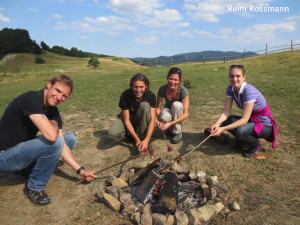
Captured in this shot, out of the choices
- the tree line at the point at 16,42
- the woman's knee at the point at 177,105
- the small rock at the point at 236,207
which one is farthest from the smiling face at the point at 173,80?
the tree line at the point at 16,42

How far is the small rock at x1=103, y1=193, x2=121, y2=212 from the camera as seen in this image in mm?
2402

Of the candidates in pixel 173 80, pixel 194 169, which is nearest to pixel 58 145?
pixel 194 169

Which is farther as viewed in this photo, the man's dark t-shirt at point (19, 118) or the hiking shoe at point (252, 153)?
the hiking shoe at point (252, 153)

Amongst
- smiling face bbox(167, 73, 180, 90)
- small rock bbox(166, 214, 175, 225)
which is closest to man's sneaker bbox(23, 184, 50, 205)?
small rock bbox(166, 214, 175, 225)

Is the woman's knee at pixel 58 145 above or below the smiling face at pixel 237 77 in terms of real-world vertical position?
below

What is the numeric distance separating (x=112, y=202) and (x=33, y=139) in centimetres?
122

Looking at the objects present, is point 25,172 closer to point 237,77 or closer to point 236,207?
point 236,207

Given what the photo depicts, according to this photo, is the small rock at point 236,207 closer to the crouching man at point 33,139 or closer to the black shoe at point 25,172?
the crouching man at point 33,139

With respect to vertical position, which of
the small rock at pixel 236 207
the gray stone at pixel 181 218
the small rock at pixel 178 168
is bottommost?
the small rock at pixel 236 207

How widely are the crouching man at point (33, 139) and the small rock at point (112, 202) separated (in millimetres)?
760

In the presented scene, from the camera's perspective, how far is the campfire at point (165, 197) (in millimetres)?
2156

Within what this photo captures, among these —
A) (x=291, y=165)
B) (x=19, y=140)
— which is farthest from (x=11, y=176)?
(x=291, y=165)

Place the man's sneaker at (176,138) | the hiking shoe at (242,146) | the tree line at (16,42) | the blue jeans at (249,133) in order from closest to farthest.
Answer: the blue jeans at (249,133)
the hiking shoe at (242,146)
the man's sneaker at (176,138)
the tree line at (16,42)

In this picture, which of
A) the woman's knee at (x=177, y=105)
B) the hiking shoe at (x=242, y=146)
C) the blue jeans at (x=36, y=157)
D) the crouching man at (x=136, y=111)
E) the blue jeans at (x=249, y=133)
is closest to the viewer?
the blue jeans at (x=36, y=157)
